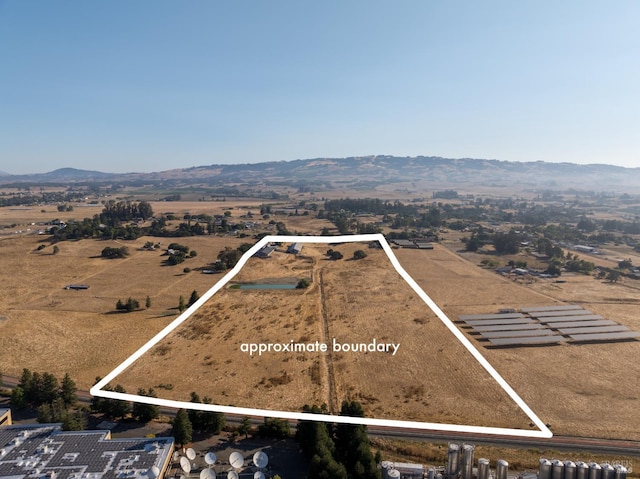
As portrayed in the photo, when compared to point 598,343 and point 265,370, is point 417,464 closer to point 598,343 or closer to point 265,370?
point 265,370

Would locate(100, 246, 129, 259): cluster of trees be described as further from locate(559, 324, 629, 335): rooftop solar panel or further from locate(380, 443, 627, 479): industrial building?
locate(559, 324, 629, 335): rooftop solar panel

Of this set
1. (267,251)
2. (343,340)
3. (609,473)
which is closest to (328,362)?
(343,340)

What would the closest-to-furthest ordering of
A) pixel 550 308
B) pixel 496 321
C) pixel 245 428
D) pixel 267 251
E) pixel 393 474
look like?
pixel 393 474 < pixel 245 428 < pixel 496 321 < pixel 550 308 < pixel 267 251

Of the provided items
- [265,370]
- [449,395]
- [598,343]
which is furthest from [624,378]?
[265,370]

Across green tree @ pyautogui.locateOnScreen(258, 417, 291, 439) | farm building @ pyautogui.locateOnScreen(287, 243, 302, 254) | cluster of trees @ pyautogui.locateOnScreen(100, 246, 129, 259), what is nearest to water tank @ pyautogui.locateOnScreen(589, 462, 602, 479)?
green tree @ pyautogui.locateOnScreen(258, 417, 291, 439)

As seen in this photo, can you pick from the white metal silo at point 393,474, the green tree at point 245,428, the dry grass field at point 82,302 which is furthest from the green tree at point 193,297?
the white metal silo at point 393,474

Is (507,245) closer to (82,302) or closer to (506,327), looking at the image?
(506,327)

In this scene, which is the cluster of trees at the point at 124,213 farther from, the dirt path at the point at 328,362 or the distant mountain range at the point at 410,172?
the distant mountain range at the point at 410,172

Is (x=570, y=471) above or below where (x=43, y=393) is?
above
